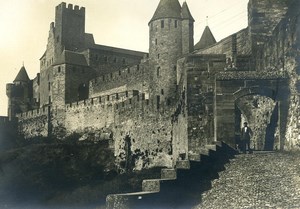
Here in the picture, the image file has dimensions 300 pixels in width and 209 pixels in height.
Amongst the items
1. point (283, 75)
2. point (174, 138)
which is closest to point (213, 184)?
point (283, 75)

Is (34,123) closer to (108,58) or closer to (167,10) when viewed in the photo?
(108,58)

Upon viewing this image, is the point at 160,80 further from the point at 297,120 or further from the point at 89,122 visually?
the point at 297,120

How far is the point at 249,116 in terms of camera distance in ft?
74.1

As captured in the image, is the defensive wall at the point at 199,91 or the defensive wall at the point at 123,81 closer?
the defensive wall at the point at 199,91

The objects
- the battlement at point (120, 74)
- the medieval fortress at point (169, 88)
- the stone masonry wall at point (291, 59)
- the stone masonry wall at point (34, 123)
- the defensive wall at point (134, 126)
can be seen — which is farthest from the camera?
the stone masonry wall at point (34, 123)

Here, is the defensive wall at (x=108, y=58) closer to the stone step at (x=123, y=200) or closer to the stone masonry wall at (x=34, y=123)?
the stone masonry wall at (x=34, y=123)

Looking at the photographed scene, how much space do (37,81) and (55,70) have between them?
12.2m

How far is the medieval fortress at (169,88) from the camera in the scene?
19.4 meters

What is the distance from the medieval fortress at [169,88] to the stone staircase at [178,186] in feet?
9.70

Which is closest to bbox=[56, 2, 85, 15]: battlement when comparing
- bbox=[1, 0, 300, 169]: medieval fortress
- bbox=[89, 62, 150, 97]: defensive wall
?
bbox=[1, 0, 300, 169]: medieval fortress

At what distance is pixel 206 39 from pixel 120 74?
903 cm

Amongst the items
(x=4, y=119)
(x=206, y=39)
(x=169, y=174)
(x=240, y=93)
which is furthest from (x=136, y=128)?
(x=4, y=119)

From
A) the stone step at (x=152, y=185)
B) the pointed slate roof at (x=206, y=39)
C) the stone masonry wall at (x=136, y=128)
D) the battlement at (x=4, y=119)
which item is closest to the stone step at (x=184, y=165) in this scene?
the stone step at (x=152, y=185)

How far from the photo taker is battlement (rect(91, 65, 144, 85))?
49.5 metres
